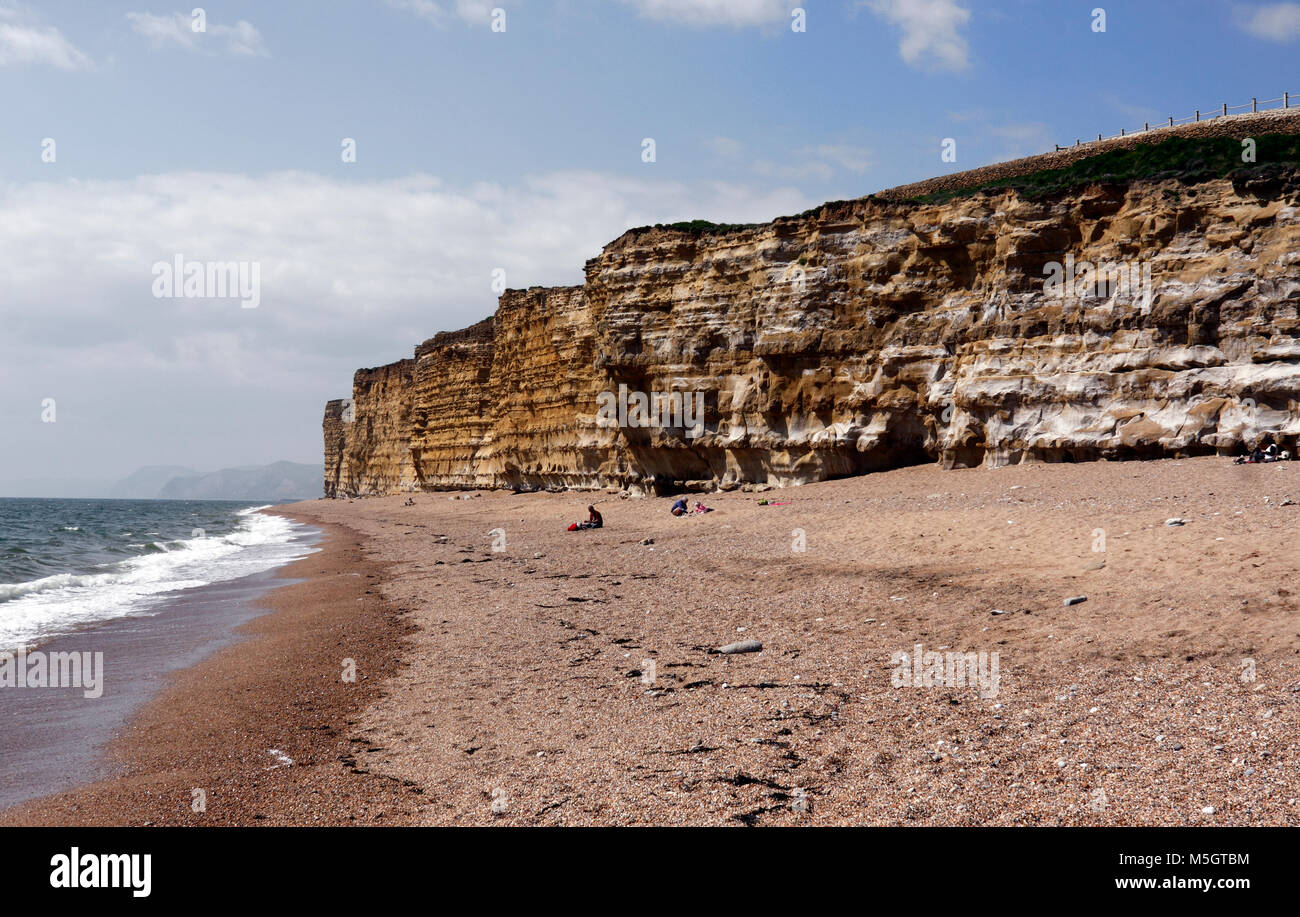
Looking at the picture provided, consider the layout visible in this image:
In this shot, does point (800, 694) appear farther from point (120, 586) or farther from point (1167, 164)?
point (1167, 164)

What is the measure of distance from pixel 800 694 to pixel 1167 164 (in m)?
22.0

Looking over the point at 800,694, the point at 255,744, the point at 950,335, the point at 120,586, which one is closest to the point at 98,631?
the point at 120,586

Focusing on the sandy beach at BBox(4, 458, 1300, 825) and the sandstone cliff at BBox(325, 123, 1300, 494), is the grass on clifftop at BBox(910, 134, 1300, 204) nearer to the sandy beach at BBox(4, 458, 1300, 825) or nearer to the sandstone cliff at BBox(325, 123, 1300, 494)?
the sandstone cliff at BBox(325, 123, 1300, 494)

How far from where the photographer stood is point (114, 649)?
36.8 feet

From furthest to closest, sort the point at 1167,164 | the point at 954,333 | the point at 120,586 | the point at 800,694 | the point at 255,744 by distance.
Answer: the point at 954,333 → the point at 1167,164 → the point at 120,586 → the point at 255,744 → the point at 800,694

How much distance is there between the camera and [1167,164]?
2141 cm

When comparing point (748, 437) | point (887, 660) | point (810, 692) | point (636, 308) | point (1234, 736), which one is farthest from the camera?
point (636, 308)

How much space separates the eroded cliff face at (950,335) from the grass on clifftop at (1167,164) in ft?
1.33

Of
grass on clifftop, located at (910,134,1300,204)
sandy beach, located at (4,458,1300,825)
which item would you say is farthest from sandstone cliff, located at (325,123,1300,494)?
sandy beach, located at (4,458,1300,825)

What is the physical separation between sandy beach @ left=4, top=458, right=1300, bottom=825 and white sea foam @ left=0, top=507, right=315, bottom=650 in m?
3.57

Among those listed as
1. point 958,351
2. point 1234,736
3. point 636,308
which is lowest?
point 1234,736
